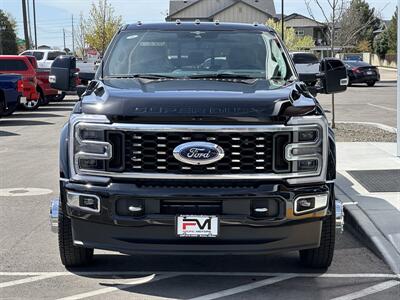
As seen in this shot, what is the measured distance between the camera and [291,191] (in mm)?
4758

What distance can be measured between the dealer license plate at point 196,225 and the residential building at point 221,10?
88.5 m

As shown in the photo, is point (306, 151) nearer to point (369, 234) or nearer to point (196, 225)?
point (196, 225)

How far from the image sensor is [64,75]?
6.81 metres

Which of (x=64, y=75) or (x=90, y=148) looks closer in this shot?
(x=90, y=148)

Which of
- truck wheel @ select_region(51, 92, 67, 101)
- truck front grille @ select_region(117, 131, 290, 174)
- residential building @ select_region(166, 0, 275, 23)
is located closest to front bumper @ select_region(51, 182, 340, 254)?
truck front grille @ select_region(117, 131, 290, 174)

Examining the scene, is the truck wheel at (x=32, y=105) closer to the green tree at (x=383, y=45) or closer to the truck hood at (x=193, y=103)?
the truck hood at (x=193, y=103)

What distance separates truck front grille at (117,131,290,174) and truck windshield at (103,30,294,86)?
4.14 ft

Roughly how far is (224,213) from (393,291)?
153cm

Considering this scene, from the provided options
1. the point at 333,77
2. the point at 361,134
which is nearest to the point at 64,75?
the point at 333,77

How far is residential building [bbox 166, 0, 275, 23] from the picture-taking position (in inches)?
3684

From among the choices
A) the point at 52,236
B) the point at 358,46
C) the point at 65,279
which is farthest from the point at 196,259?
the point at 358,46

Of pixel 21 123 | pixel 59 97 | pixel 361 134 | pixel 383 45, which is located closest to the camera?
pixel 361 134

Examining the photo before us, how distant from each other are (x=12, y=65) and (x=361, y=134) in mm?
13253

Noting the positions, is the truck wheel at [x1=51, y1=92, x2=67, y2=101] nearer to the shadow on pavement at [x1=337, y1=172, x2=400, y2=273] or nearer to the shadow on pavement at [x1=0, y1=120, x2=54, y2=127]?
the shadow on pavement at [x1=0, y1=120, x2=54, y2=127]
